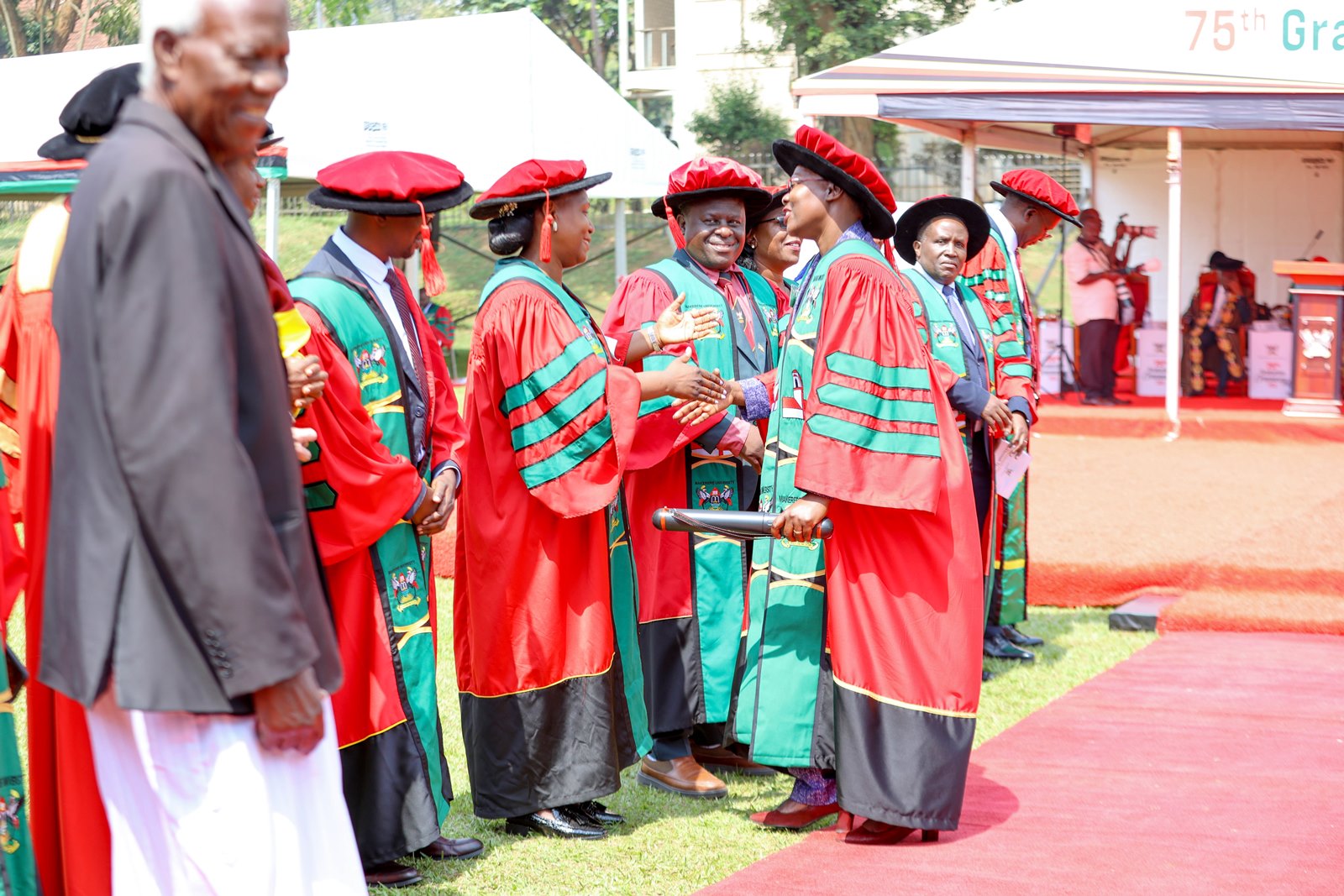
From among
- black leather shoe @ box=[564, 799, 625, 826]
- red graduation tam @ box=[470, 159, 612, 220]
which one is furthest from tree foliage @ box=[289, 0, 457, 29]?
black leather shoe @ box=[564, 799, 625, 826]

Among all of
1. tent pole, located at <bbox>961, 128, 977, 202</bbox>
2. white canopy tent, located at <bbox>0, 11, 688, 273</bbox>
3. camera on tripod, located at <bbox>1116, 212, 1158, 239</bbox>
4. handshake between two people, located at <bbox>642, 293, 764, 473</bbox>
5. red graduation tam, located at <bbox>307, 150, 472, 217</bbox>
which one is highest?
white canopy tent, located at <bbox>0, 11, 688, 273</bbox>

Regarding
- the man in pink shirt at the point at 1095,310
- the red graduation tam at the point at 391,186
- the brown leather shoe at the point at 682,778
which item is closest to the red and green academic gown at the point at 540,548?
the red graduation tam at the point at 391,186

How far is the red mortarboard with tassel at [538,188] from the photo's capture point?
15.3 ft

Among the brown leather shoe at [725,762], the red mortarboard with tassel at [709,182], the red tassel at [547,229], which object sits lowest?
the brown leather shoe at [725,762]

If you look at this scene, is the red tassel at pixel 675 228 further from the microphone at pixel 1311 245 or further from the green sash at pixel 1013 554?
the microphone at pixel 1311 245

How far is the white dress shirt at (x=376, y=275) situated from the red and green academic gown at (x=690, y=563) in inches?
49.0

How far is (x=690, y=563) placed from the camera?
213 inches

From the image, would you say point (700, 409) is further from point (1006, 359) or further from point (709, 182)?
point (1006, 359)

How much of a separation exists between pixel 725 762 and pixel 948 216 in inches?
97.9

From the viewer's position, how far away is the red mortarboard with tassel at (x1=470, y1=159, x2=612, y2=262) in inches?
184

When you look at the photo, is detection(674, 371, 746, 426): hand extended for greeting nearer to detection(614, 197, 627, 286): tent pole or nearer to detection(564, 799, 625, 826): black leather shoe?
detection(564, 799, 625, 826): black leather shoe

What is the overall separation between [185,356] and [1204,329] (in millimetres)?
14980

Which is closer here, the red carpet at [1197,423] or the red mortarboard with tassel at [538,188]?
the red mortarboard with tassel at [538,188]

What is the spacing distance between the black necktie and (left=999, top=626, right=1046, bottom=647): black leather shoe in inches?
147
